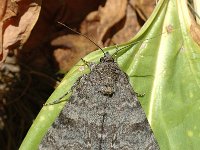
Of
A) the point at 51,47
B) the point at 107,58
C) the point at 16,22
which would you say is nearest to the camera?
the point at 16,22

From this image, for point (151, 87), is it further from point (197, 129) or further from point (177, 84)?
point (197, 129)

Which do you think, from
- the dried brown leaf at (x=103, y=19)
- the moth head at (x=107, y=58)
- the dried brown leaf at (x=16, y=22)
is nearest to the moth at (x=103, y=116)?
the moth head at (x=107, y=58)

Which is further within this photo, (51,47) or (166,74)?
(51,47)

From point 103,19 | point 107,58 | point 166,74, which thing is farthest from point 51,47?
point 166,74

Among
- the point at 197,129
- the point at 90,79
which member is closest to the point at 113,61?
the point at 90,79

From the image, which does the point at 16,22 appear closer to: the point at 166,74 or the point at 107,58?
the point at 107,58

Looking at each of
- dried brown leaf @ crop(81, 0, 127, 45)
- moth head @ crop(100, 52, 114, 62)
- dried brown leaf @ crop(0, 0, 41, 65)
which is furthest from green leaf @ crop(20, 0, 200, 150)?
dried brown leaf @ crop(81, 0, 127, 45)
